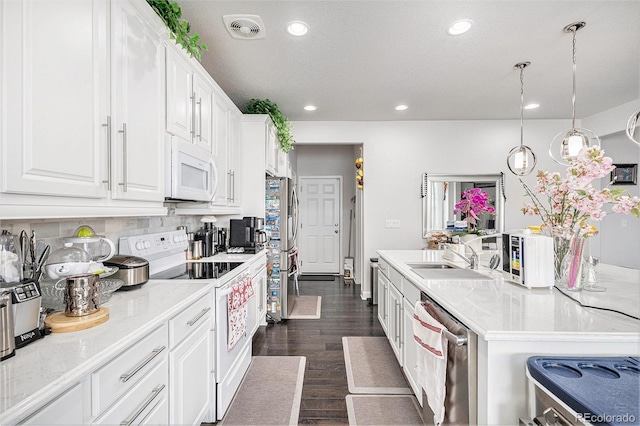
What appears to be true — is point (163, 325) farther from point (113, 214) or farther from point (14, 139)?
point (14, 139)

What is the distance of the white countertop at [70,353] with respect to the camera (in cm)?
70

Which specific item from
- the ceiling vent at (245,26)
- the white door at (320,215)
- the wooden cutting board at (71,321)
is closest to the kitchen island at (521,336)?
the wooden cutting board at (71,321)

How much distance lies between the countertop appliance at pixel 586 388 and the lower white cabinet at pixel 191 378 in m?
1.41

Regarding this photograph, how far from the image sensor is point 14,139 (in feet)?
2.95

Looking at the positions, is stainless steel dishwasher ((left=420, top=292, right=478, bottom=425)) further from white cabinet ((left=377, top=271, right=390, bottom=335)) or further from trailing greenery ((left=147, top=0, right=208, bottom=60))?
trailing greenery ((left=147, top=0, right=208, bottom=60))

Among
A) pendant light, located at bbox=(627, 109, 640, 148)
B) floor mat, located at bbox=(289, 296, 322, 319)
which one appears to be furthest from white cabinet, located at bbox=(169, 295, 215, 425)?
pendant light, located at bbox=(627, 109, 640, 148)

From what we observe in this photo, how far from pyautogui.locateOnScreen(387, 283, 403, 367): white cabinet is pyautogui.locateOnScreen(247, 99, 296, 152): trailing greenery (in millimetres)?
2391

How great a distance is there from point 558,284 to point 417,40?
6.32 ft

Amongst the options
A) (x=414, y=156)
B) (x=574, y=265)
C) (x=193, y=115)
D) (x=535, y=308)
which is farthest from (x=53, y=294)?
(x=414, y=156)

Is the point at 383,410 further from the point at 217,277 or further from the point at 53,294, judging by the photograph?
the point at 53,294

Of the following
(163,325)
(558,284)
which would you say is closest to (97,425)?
(163,325)

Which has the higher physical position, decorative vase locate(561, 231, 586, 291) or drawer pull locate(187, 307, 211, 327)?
decorative vase locate(561, 231, 586, 291)

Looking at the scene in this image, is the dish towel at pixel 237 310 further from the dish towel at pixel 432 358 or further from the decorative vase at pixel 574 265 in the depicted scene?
the decorative vase at pixel 574 265

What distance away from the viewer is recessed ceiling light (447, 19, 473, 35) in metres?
2.07
